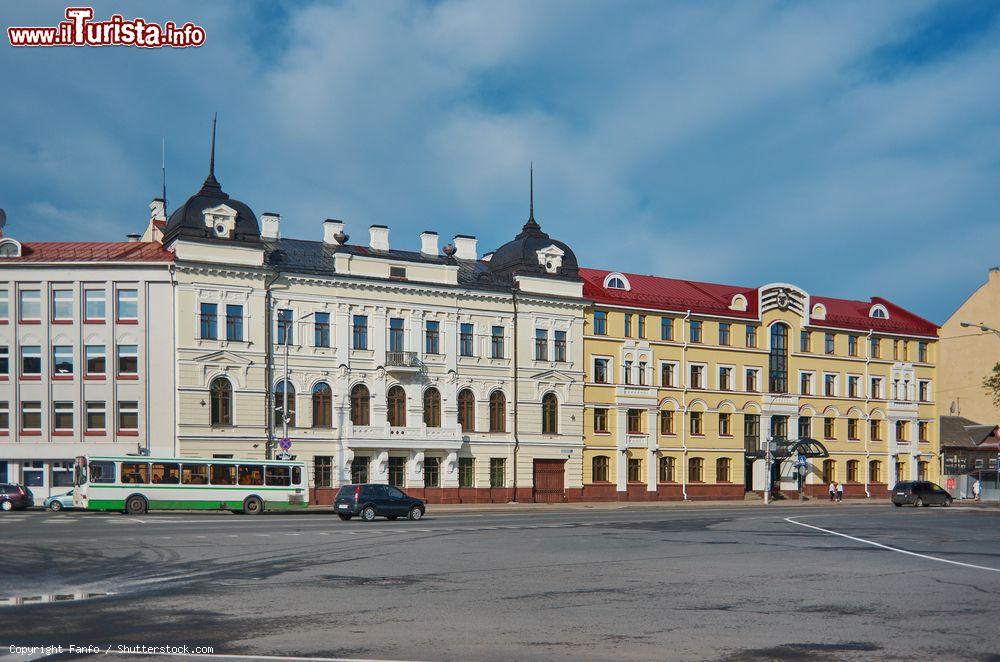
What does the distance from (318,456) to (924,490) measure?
35.6m

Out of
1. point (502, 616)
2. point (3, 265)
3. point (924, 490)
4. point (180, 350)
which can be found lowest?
point (924, 490)

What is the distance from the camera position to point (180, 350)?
164 ft

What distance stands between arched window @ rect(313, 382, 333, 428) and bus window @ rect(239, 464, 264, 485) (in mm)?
9072

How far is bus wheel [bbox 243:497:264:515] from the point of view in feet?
144

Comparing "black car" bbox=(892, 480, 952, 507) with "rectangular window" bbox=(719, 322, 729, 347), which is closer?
"black car" bbox=(892, 480, 952, 507)

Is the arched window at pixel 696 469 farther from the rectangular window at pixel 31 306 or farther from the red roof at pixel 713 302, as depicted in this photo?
the rectangular window at pixel 31 306

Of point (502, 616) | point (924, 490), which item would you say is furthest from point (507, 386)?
point (502, 616)

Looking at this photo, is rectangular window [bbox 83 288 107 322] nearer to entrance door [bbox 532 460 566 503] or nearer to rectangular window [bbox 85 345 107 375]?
rectangular window [bbox 85 345 107 375]

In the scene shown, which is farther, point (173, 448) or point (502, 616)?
point (173, 448)

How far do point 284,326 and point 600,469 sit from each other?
2191cm

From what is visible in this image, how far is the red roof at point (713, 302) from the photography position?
6462cm

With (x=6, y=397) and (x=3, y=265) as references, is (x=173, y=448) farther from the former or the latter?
(x=3, y=265)

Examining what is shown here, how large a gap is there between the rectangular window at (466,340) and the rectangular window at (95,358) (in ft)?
63.0

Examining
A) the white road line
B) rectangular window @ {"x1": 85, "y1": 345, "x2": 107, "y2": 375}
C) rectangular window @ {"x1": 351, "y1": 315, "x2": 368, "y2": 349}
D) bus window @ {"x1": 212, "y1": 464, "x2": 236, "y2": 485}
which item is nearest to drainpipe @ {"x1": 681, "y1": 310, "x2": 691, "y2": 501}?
rectangular window @ {"x1": 351, "y1": 315, "x2": 368, "y2": 349}
